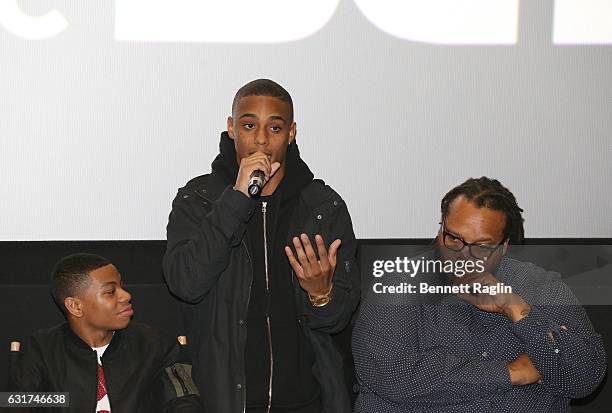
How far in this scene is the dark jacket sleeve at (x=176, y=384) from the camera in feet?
8.34

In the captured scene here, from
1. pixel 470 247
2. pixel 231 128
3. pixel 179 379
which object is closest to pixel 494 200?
pixel 470 247

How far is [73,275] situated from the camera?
2725mm

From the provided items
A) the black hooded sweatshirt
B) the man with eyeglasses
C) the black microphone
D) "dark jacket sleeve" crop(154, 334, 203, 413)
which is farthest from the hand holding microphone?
"dark jacket sleeve" crop(154, 334, 203, 413)

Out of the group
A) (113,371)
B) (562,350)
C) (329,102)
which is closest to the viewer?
(562,350)

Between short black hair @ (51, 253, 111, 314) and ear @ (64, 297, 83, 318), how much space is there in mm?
13

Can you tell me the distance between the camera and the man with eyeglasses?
7.82ft

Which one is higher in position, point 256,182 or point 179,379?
point 256,182

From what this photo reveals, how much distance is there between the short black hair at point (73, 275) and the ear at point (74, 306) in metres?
0.01

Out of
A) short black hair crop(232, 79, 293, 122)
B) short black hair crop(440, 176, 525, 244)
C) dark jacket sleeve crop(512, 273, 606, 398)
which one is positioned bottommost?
dark jacket sleeve crop(512, 273, 606, 398)

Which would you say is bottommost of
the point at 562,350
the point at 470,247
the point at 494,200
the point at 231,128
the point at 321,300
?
the point at 562,350

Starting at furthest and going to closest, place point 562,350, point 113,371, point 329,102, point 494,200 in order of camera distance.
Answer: point 329,102 < point 113,371 < point 494,200 < point 562,350

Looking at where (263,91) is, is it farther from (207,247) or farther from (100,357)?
(100,357)

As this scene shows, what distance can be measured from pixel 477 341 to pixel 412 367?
0.67 feet

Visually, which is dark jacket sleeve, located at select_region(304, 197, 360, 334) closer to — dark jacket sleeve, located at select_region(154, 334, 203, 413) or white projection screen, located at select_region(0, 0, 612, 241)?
dark jacket sleeve, located at select_region(154, 334, 203, 413)
